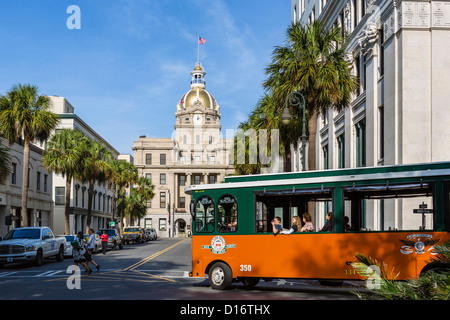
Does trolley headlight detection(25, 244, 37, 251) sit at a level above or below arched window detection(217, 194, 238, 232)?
below

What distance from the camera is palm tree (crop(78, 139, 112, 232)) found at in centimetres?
4759

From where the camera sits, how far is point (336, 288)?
16.0 m

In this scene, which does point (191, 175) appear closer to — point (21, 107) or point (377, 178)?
point (21, 107)

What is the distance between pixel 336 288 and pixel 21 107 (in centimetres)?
2754

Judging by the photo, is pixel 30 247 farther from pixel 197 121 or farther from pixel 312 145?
pixel 197 121

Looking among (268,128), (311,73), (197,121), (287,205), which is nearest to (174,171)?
(197,121)

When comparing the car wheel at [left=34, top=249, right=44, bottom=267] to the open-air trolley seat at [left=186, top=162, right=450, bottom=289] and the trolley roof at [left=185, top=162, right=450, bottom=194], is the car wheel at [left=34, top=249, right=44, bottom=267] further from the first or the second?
the trolley roof at [left=185, top=162, right=450, bottom=194]

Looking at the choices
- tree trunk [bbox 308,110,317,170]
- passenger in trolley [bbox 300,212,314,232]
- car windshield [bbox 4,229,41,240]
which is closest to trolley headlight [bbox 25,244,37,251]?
car windshield [bbox 4,229,41,240]

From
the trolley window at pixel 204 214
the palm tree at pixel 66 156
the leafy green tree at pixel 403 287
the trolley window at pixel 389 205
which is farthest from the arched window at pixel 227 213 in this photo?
the palm tree at pixel 66 156

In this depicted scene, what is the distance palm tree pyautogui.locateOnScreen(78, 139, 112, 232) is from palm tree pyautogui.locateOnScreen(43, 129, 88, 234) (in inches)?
26.6

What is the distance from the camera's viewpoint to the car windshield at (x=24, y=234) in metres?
28.1

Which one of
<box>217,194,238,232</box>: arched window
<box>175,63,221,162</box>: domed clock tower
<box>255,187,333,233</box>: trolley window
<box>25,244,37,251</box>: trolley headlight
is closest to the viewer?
<box>255,187,333,233</box>: trolley window

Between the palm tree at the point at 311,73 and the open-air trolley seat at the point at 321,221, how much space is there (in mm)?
8709

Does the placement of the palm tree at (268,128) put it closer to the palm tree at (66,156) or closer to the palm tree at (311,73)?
the palm tree at (311,73)
